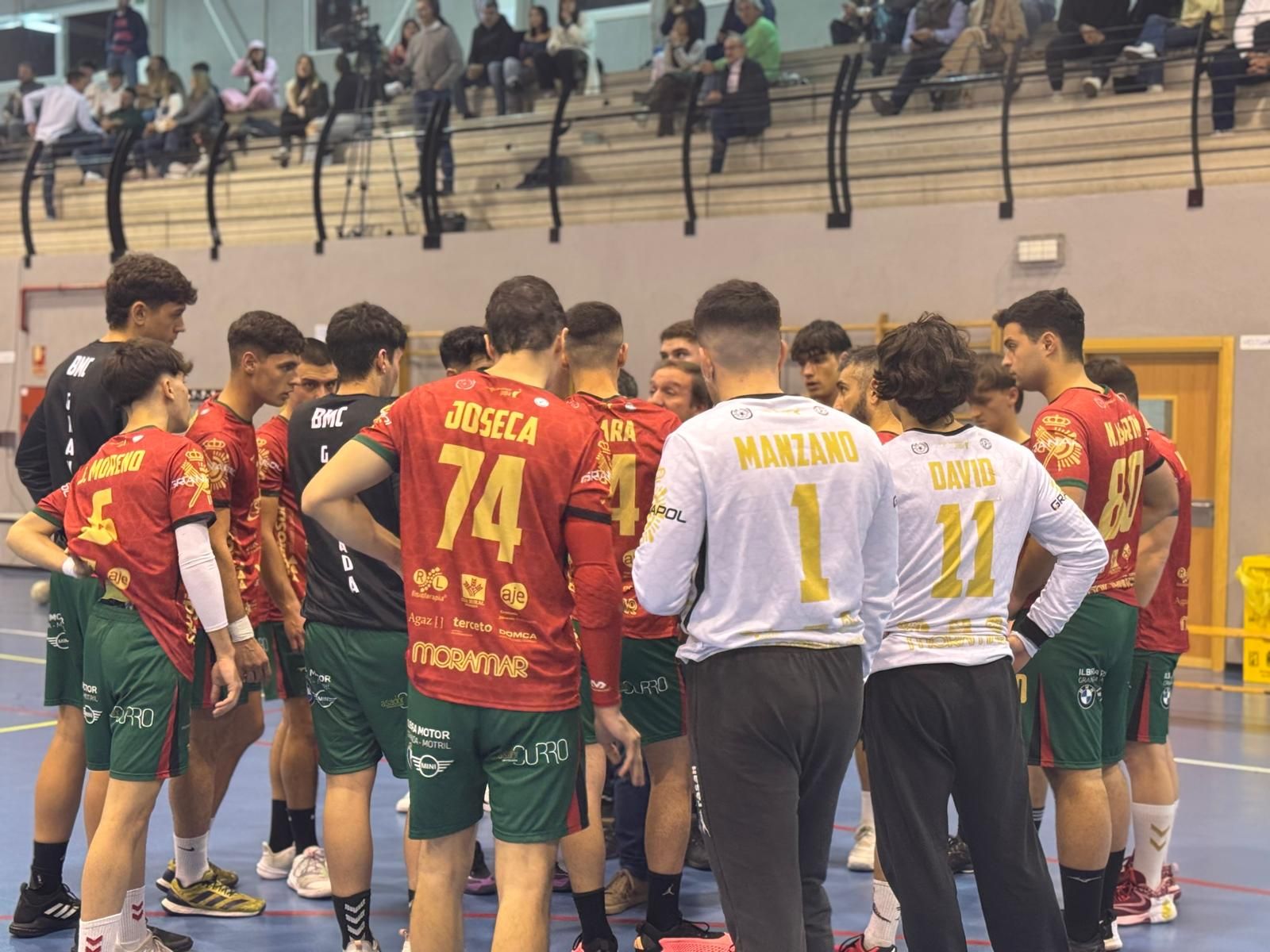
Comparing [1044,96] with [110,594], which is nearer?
[110,594]

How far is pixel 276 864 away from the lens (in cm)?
492

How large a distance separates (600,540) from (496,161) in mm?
10743

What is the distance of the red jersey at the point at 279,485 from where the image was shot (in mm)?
4723

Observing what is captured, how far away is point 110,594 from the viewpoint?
3.87 metres

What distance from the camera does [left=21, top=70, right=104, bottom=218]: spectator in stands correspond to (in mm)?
16156

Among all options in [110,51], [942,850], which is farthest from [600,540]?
[110,51]

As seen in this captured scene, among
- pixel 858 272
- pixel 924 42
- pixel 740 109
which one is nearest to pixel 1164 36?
pixel 924 42

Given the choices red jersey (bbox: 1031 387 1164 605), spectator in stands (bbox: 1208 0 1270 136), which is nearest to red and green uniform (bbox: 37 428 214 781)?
red jersey (bbox: 1031 387 1164 605)

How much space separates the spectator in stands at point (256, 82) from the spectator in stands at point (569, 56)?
423cm

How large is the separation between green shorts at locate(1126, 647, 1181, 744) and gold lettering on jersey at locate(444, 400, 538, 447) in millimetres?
2427

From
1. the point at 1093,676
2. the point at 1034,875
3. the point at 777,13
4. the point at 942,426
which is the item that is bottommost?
the point at 1034,875

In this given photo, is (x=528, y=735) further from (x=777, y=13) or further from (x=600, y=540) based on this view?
(x=777, y=13)

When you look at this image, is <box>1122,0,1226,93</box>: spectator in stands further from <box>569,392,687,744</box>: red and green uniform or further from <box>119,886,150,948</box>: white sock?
<box>119,886,150,948</box>: white sock

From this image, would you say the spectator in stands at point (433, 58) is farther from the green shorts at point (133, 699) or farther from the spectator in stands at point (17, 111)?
the green shorts at point (133, 699)
